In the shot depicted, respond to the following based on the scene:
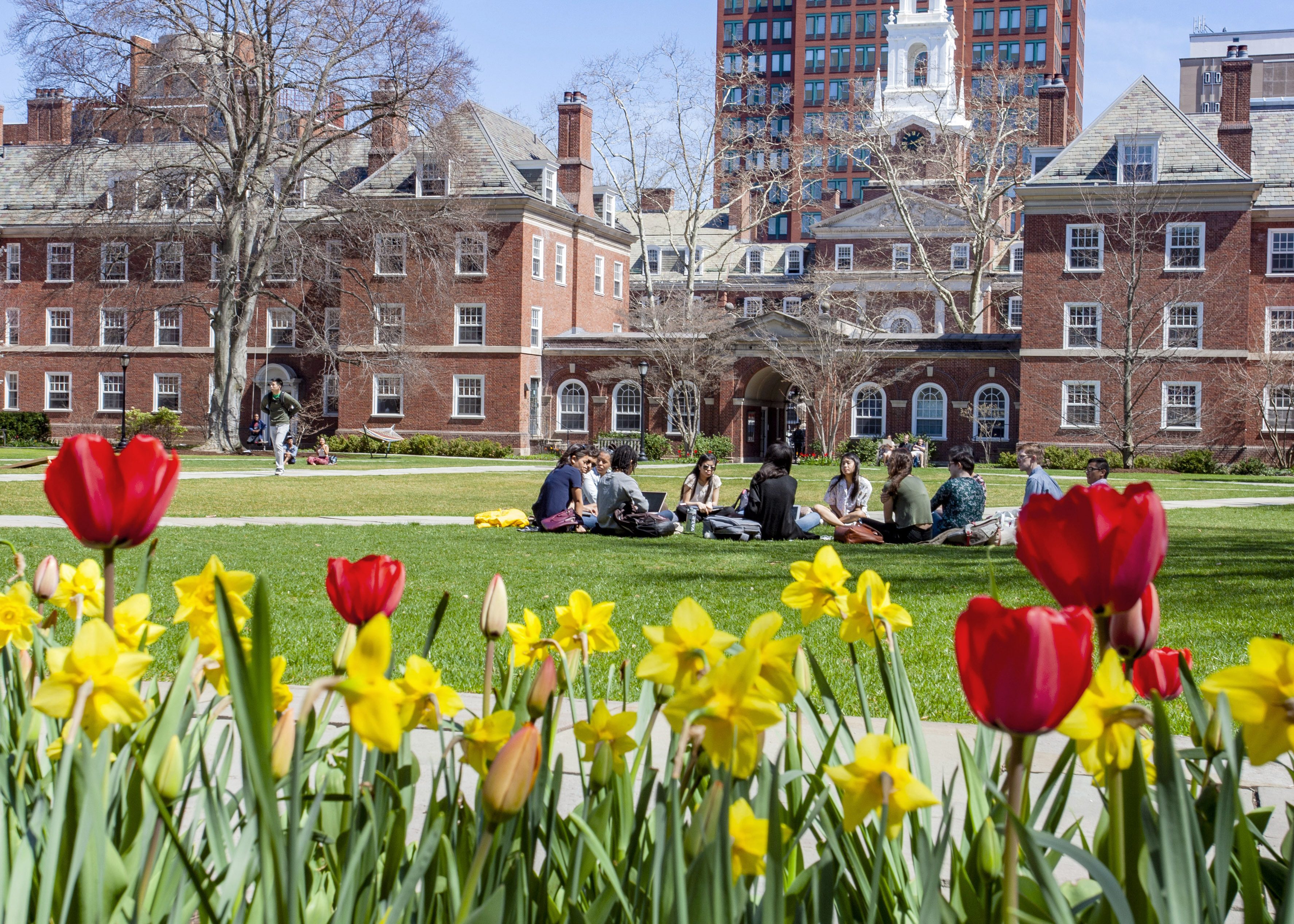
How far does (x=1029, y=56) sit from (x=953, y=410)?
56856 millimetres

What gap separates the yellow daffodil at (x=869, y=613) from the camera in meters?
1.85

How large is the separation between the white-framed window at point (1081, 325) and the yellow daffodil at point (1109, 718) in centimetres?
4109

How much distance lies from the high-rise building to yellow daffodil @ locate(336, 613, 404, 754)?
85.8 m

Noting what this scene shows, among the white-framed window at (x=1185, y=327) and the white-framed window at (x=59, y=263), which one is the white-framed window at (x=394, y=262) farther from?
the white-framed window at (x=1185, y=327)

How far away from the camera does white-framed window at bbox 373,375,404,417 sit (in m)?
44.3

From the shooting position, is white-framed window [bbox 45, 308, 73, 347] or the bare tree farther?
white-framed window [bbox 45, 308, 73, 347]

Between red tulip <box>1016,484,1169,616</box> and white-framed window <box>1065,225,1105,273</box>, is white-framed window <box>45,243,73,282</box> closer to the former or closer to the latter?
white-framed window <box>1065,225,1105,273</box>

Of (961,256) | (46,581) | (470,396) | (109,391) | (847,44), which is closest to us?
(46,581)

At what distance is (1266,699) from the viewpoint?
1289mm

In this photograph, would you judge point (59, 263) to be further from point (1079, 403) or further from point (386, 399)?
point (1079, 403)

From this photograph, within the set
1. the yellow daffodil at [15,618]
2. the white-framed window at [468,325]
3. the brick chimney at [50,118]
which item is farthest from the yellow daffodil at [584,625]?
the brick chimney at [50,118]

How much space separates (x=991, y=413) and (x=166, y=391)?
102 ft

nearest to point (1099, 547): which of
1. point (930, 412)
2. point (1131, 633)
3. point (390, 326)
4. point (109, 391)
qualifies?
point (1131, 633)

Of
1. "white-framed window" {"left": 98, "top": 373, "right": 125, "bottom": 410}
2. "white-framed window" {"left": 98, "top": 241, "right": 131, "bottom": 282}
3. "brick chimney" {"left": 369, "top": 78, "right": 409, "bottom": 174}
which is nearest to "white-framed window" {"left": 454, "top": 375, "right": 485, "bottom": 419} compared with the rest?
"brick chimney" {"left": 369, "top": 78, "right": 409, "bottom": 174}
